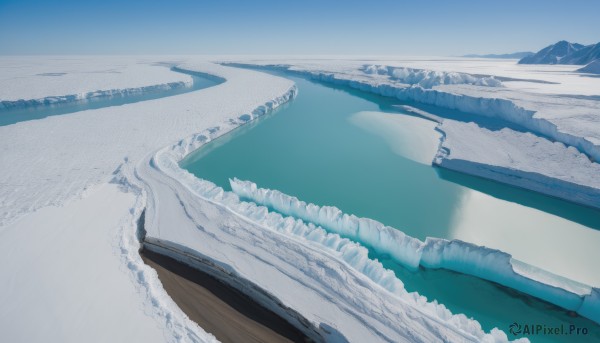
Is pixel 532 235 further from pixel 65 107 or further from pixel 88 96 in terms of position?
pixel 88 96

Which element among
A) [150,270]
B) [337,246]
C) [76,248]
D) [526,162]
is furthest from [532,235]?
[76,248]

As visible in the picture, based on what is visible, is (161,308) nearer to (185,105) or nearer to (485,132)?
(485,132)

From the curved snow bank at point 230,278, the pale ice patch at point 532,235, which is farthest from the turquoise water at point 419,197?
the curved snow bank at point 230,278

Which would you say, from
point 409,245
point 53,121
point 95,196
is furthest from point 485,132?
point 53,121

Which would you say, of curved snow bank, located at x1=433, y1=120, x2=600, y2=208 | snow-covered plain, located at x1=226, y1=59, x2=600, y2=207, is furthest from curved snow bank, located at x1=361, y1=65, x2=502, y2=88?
curved snow bank, located at x1=433, y1=120, x2=600, y2=208

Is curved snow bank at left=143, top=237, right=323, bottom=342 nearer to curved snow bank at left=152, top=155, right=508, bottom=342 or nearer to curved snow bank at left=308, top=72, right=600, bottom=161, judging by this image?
curved snow bank at left=152, top=155, right=508, bottom=342

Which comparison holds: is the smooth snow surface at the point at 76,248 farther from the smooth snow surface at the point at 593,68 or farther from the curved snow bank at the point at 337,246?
the smooth snow surface at the point at 593,68
